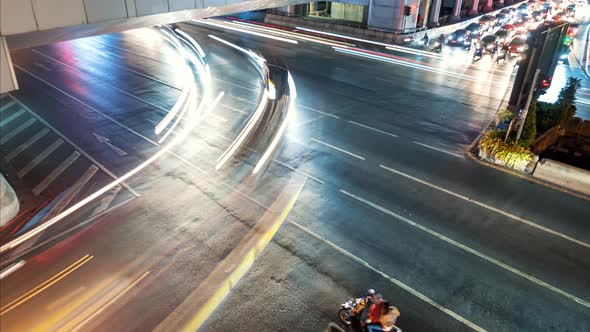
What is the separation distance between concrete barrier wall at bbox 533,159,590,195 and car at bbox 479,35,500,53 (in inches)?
923

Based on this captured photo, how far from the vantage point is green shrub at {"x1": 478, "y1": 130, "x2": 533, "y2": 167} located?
567 inches

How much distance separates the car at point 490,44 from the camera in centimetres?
3366

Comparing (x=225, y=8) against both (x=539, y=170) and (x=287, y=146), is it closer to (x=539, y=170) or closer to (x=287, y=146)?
(x=287, y=146)

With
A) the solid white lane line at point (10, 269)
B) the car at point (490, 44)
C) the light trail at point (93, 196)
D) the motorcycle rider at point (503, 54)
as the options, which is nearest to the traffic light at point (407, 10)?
the car at point (490, 44)

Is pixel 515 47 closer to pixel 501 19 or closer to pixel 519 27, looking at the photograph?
pixel 519 27

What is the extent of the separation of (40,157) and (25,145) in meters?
1.65

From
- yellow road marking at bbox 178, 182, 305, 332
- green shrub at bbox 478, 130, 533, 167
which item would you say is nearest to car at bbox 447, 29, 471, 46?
green shrub at bbox 478, 130, 533, 167

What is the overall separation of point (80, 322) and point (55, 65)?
2465cm

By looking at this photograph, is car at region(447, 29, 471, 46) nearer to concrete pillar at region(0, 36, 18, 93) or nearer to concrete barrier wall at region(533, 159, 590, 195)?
concrete barrier wall at region(533, 159, 590, 195)

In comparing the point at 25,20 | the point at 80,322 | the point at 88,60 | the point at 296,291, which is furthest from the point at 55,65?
the point at 296,291

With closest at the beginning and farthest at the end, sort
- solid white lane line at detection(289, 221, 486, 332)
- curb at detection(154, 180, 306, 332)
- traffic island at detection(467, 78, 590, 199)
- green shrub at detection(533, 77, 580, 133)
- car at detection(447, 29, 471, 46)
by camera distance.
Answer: curb at detection(154, 180, 306, 332), solid white lane line at detection(289, 221, 486, 332), traffic island at detection(467, 78, 590, 199), green shrub at detection(533, 77, 580, 133), car at detection(447, 29, 471, 46)

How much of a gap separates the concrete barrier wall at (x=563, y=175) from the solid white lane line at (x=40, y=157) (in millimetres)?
19068

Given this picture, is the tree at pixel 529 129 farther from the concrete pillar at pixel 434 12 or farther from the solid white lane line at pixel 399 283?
the concrete pillar at pixel 434 12

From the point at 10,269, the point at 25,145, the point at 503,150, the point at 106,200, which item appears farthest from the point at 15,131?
the point at 503,150
